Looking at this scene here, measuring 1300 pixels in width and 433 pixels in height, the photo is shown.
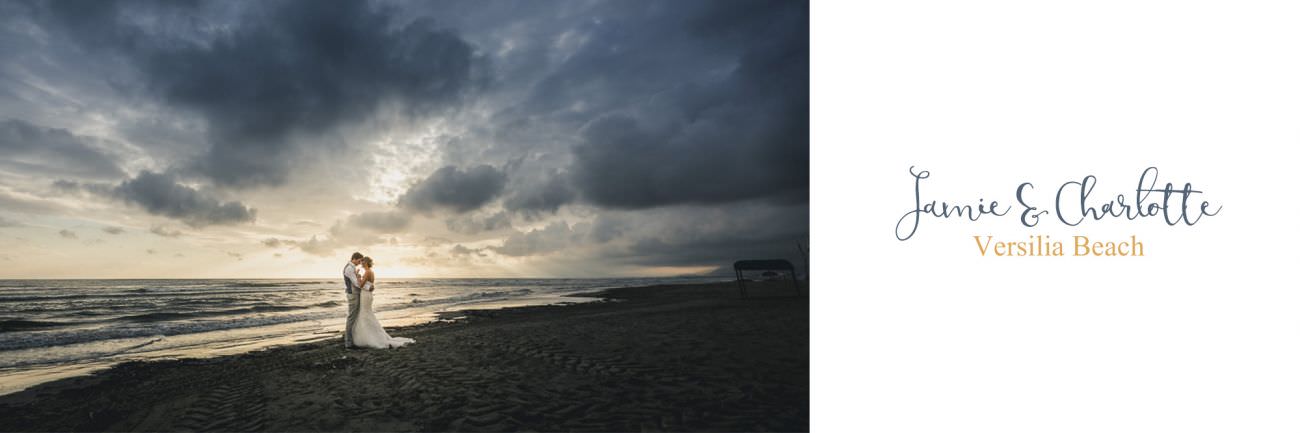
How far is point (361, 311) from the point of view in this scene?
949 cm

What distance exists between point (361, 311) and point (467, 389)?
188 inches

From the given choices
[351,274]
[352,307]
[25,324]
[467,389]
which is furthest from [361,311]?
[25,324]

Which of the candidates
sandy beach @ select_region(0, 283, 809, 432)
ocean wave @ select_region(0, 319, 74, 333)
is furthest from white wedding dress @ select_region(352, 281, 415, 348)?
ocean wave @ select_region(0, 319, 74, 333)

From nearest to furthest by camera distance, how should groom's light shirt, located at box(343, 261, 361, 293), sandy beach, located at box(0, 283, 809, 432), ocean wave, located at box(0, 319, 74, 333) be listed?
sandy beach, located at box(0, 283, 809, 432) < groom's light shirt, located at box(343, 261, 361, 293) < ocean wave, located at box(0, 319, 74, 333)

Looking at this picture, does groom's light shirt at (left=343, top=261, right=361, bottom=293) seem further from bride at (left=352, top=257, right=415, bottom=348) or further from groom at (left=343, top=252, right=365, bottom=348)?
bride at (left=352, top=257, right=415, bottom=348)

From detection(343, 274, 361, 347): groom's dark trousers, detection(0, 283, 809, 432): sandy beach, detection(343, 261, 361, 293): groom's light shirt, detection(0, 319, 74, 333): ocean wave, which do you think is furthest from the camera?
detection(0, 319, 74, 333): ocean wave

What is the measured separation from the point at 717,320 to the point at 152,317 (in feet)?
69.8

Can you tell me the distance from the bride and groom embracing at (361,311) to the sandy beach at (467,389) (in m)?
0.32

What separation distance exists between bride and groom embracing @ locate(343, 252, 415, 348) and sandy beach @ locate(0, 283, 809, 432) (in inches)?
12.5

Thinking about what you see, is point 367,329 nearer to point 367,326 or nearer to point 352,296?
point 367,326

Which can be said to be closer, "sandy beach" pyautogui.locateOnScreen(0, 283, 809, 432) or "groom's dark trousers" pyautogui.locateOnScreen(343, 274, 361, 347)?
"sandy beach" pyautogui.locateOnScreen(0, 283, 809, 432)

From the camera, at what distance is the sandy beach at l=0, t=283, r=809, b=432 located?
4.79 metres

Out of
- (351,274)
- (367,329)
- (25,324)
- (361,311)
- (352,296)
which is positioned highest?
(351,274)

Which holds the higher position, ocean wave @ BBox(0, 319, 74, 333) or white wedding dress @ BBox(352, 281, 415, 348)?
white wedding dress @ BBox(352, 281, 415, 348)
